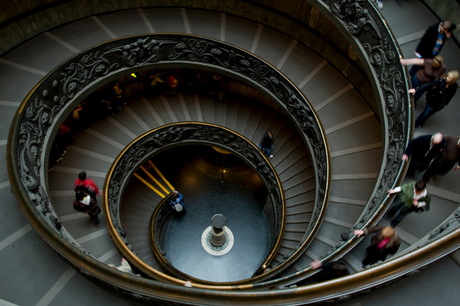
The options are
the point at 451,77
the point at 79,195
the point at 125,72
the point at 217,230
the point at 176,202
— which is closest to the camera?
the point at 451,77

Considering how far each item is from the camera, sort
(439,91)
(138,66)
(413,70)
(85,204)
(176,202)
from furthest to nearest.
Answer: (176,202)
(138,66)
(85,204)
(413,70)
(439,91)

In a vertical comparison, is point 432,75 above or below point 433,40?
below

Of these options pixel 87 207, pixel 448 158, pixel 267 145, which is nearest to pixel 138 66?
pixel 87 207

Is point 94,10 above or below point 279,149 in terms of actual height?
below

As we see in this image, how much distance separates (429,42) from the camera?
21.2 ft

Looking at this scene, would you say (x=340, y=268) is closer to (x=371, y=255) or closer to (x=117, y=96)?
(x=371, y=255)

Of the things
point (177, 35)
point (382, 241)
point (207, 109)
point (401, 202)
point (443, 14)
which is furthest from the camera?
point (207, 109)

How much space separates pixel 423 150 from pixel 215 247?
9.07 metres

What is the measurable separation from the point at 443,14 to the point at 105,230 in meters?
10.2

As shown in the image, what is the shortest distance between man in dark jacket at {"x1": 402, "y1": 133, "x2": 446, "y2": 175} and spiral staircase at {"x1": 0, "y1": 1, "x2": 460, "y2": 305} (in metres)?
0.53

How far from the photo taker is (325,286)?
3.73 m

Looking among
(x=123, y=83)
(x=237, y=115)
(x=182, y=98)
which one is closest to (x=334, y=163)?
(x=237, y=115)

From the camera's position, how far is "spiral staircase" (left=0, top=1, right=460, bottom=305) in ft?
16.0

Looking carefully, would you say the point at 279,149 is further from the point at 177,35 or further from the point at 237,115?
the point at 177,35
